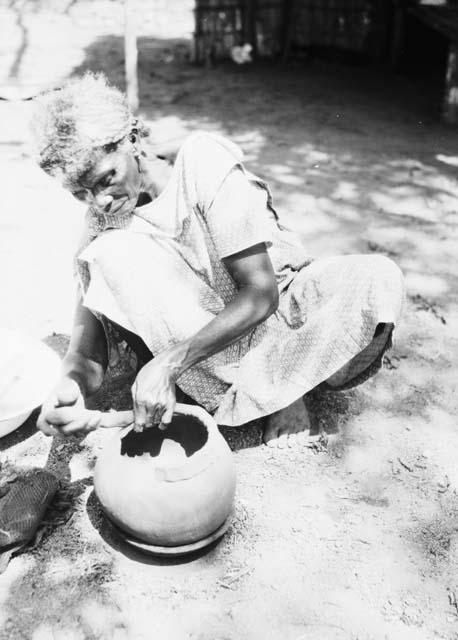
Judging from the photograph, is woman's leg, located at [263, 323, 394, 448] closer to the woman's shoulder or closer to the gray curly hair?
the woman's shoulder

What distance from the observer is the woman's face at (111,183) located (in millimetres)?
1868

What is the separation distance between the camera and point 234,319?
6.23ft

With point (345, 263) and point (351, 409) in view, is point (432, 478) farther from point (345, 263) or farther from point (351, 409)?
point (345, 263)

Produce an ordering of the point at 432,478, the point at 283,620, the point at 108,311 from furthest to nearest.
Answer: the point at 432,478 → the point at 108,311 → the point at 283,620

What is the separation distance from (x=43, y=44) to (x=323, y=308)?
774 cm

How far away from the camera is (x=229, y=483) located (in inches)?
70.6

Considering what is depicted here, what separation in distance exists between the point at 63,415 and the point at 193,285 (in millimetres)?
606

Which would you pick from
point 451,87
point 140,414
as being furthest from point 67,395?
point 451,87

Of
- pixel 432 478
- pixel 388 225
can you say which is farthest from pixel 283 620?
pixel 388 225

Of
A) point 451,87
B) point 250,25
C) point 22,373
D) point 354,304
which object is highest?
point 250,25

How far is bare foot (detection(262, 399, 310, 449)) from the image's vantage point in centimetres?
229

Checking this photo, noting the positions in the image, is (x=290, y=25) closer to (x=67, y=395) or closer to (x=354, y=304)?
(x=354, y=304)

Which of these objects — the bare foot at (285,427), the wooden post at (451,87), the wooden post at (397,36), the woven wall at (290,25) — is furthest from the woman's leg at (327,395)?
the woven wall at (290,25)

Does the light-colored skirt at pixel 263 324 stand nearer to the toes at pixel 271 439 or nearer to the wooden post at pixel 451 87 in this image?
the toes at pixel 271 439
